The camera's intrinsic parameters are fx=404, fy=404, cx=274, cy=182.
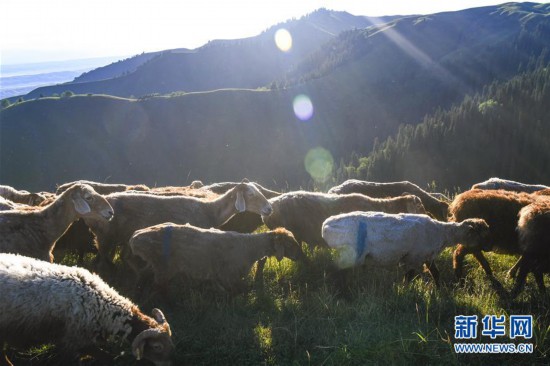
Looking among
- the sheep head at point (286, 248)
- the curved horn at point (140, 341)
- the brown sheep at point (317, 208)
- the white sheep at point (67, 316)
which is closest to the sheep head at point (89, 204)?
the white sheep at point (67, 316)

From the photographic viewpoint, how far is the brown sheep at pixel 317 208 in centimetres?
853

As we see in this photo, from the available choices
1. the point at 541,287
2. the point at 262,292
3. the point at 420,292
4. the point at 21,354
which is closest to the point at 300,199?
the point at 262,292

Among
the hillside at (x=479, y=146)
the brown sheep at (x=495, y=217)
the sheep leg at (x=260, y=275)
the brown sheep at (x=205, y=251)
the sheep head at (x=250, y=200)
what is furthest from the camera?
the hillside at (x=479, y=146)

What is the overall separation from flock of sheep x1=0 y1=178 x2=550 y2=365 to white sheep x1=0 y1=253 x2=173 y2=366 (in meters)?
0.01

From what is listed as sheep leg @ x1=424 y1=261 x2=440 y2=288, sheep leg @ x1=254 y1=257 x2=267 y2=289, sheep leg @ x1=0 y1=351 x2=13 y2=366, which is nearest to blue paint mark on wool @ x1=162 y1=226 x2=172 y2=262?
sheep leg @ x1=254 y1=257 x2=267 y2=289

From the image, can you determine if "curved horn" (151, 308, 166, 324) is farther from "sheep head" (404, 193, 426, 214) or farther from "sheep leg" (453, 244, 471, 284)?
"sheep head" (404, 193, 426, 214)

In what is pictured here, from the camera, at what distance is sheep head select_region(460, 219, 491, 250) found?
718cm

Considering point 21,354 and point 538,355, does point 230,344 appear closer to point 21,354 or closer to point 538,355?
point 21,354

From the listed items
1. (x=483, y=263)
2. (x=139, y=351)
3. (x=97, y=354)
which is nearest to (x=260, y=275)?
(x=139, y=351)

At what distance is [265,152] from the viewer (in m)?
140

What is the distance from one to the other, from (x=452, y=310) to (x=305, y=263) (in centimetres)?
264

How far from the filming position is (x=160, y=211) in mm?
8234

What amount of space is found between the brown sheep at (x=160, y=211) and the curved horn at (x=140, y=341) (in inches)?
128

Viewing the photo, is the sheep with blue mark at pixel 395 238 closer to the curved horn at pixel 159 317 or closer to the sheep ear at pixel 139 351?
the curved horn at pixel 159 317
